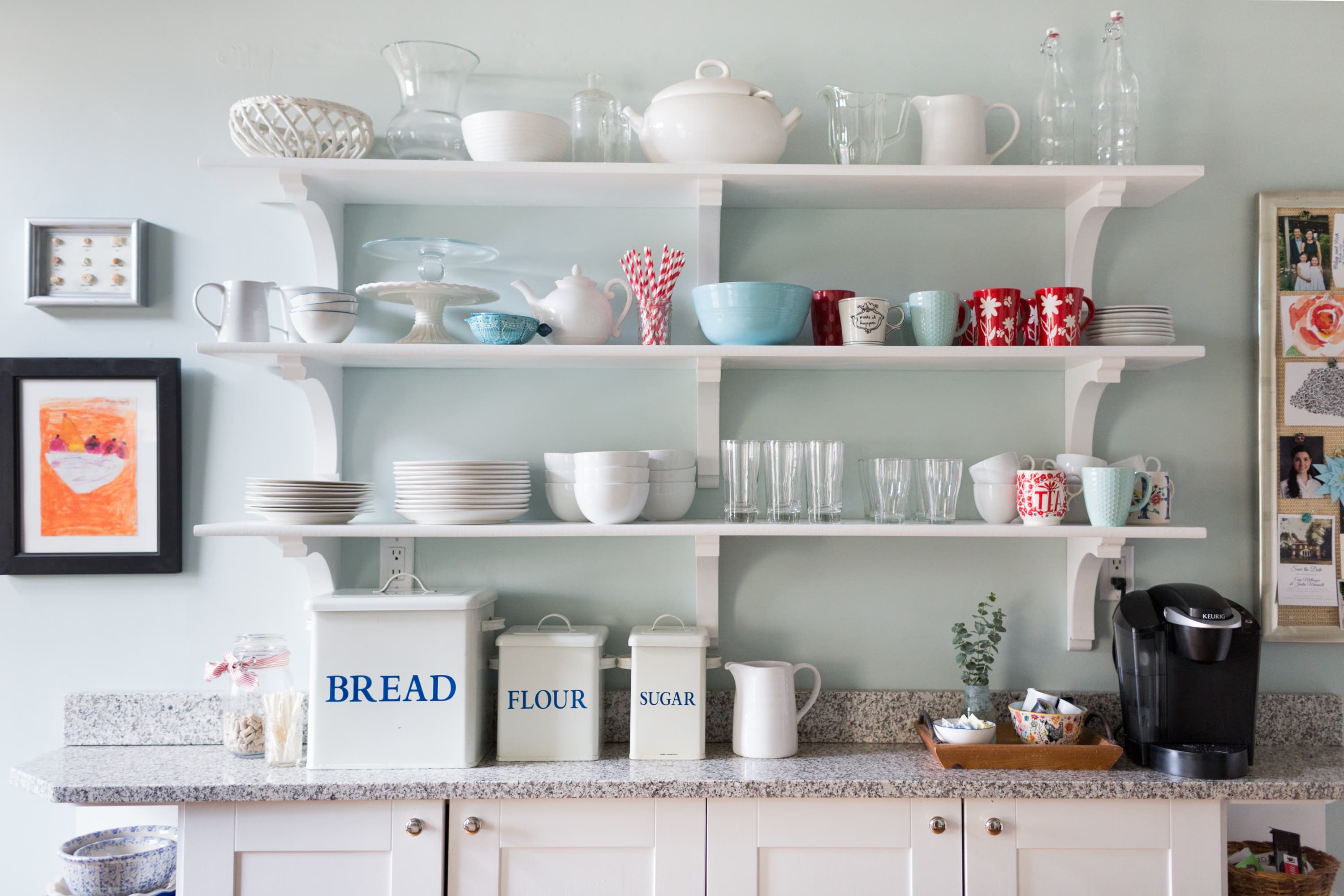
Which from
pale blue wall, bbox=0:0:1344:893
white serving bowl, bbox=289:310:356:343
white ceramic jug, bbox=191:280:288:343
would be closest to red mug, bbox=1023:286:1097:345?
pale blue wall, bbox=0:0:1344:893

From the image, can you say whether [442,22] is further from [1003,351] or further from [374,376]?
[1003,351]

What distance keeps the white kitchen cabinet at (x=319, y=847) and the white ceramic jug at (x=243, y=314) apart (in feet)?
2.73

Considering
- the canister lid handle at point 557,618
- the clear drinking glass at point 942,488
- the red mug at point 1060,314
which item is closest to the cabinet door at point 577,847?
the canister lid handle at point 557,618

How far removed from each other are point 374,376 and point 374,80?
64 centimetres

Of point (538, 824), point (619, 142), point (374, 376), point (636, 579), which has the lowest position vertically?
point (538, 824)

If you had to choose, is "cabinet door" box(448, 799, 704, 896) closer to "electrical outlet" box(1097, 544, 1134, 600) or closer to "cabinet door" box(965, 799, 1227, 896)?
"cabinet door" box(965, 799, 1227, 896)

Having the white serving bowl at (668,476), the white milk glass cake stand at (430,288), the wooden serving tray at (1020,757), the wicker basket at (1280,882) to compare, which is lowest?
the wicker basket at (1280,882)

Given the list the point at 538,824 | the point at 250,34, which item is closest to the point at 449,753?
the point at 538,824

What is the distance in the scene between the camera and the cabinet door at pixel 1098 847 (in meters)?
1.57

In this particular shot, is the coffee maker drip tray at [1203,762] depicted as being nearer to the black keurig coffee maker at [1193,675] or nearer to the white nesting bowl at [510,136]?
the black keurig coffee maker at [1193,675]

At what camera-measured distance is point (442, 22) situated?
1.95m

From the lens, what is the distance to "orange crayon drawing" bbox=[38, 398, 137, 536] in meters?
1.91

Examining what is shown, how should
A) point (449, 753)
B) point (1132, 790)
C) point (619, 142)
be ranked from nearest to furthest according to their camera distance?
point (1132, 790)
point (449, 753)
point (619, 142)

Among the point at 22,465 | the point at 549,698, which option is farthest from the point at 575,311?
the point at 22,465
